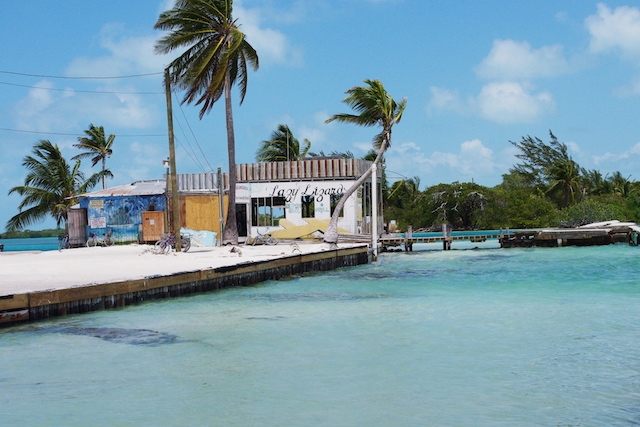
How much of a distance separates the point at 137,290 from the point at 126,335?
307cm

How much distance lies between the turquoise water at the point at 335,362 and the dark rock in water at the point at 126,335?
0.03 meters

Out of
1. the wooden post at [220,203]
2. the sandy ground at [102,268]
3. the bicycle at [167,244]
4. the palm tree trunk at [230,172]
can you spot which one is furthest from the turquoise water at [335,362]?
the wooden post at [220,203]

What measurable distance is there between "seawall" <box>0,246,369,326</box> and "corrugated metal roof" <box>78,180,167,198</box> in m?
10.3

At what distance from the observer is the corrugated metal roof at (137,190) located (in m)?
30.3

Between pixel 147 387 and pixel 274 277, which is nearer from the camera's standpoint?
pixel 147 387

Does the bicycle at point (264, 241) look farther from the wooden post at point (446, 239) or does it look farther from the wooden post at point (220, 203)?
the wooden post at point (446, 239)

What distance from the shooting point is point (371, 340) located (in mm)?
11258

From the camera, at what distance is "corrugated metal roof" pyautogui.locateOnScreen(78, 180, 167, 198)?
3027 cm

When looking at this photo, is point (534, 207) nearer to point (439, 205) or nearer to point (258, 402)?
point (439, 205)

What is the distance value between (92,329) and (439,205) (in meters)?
42.6

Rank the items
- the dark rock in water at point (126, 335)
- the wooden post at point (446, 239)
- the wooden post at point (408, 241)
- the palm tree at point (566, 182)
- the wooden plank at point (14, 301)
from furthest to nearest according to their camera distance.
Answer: the palm tree at point (566, 182), the wooden post at point (446, 239), the wooden post at point (408, 241), the wooden plank at point (14, 301), the dark rock in water at point (126, 335)

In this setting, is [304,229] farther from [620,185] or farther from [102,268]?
[620,185]

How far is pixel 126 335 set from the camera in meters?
11.6

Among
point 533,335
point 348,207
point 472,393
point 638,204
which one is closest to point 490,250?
point 348,207
